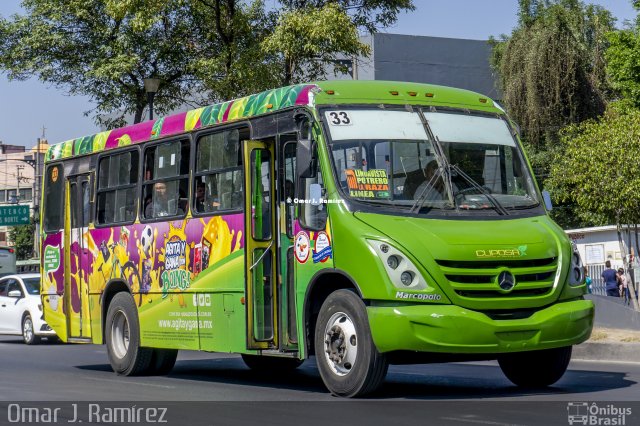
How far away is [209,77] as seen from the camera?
2541 centimetres

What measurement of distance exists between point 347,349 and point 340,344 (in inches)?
4.7

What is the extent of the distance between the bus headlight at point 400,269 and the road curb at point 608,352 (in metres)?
7.49

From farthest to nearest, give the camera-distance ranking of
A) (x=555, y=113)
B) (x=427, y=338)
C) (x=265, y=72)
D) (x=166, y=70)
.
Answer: (x=555, y=113), (x=166, y=70), (x=265, y=72), (x=427, y=338)

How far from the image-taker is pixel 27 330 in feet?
86.5

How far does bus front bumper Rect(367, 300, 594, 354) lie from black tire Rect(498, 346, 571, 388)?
3.57 ft

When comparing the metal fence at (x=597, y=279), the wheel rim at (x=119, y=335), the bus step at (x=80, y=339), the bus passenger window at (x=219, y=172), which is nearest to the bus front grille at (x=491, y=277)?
the bus passenger window at (x=219, y=172)

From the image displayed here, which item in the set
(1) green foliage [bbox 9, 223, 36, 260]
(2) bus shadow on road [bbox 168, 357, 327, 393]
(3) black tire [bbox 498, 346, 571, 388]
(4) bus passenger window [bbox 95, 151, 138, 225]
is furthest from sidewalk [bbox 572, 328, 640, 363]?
(1) green foliage [bbox 9, 223, 36, 260]

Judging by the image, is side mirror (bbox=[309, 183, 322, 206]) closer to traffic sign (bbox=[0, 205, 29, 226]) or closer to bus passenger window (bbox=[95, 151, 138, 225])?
bus passenger window (bbox=[95, 151, 138, 225])

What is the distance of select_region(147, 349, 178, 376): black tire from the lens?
1560 cm

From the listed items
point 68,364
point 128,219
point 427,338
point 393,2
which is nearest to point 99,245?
point 128,219

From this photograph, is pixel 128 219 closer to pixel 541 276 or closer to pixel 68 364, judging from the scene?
pixel 68 364

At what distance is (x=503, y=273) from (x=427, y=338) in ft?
3.12

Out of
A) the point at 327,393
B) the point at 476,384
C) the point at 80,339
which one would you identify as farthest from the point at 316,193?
the point at 80,339

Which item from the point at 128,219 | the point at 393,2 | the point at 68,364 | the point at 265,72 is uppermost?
the point at 393,2
